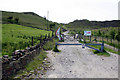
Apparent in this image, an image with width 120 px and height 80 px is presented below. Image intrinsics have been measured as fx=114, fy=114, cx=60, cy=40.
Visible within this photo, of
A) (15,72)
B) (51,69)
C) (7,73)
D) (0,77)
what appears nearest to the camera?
(0,77)

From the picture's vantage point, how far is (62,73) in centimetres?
868

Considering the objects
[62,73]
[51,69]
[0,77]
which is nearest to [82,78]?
[62,73]

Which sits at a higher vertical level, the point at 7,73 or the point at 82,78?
the point at 7,73

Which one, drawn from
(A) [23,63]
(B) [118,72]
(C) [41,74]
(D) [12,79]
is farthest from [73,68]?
(D) [12,79]

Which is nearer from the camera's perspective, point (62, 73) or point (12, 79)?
point (12, 79)

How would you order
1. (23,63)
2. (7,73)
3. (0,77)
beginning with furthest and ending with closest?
(23,63) < (7,73) < (0,77)

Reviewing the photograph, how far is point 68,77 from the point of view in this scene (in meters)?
7.98

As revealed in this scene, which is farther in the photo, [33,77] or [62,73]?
[62,73]

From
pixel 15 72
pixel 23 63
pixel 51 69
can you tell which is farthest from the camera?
pixel 51 69

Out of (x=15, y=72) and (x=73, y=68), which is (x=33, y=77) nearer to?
(x=15, y=72)

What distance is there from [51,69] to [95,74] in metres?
3.50

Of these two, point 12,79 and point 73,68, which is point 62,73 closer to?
point 73,68

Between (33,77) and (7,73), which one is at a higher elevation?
(7,73)

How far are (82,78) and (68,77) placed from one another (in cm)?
96
